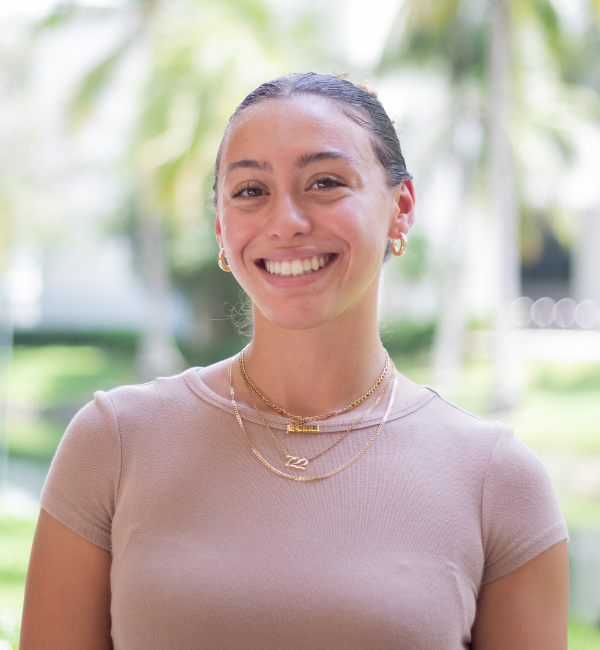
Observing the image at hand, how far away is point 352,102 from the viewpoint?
1.47m

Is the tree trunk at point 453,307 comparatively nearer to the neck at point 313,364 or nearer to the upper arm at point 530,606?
the neck at point 313,364

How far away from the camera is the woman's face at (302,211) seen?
1379mm

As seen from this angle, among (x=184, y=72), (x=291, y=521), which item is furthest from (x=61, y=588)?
(x=184, y=72)

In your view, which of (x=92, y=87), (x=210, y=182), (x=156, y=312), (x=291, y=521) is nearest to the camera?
(x=291, y=521)

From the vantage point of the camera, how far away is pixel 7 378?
18.5 meters

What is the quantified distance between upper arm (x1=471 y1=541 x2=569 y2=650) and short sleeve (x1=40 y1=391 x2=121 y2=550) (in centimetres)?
63

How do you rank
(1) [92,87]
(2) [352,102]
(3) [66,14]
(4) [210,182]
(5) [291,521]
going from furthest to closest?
(1) [92,87] → (3) [66,14] → (4) [210,182] → (2) [352,102] → (5) [291,521]

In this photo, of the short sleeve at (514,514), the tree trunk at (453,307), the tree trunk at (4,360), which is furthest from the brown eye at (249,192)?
the tree trunk at (453,307)

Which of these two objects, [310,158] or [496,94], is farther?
[496,94]

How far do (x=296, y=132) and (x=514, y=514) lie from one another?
0.71 m

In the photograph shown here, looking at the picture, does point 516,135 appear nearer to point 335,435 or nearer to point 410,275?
point 410,275

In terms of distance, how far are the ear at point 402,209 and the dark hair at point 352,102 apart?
3cm

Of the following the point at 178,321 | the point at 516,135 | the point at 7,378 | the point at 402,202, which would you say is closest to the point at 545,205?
the point at 516,135

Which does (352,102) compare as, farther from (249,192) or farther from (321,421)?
(321,421)
